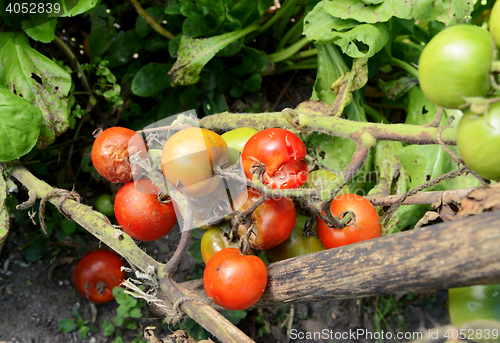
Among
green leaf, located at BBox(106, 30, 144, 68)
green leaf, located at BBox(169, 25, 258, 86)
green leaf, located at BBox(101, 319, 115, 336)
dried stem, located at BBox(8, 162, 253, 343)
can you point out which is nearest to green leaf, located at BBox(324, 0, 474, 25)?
green leaf, located at BBox(169, 25, 258, 86)

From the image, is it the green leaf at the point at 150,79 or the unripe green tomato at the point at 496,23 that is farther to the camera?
the green leaf at the point at 150,79

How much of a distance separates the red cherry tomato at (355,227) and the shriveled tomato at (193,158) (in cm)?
43

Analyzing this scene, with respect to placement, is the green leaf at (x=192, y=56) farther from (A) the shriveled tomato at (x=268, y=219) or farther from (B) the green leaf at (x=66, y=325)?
(B) the green leaf at (x=66, y=325)

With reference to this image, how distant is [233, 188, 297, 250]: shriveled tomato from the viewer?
3.48 feet

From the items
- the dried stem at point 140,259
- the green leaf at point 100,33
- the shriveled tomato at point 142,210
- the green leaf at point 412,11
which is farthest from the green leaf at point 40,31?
the green leaf at point 412,11

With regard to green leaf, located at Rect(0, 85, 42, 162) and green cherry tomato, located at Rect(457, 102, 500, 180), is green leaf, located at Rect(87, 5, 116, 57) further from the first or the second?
green cherry tomato, located at Rect(457, 102, 500, 180)

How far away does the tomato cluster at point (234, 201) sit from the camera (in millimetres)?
987

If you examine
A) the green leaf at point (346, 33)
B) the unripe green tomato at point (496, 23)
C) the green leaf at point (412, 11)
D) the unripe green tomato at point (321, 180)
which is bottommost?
the unripe green tomato at point (321, 180)

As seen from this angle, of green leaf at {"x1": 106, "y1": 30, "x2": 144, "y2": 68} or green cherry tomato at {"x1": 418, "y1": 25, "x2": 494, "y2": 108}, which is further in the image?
green leaf at {"x1": 106, "y1": 30, "x2": 144, "y2": 68}

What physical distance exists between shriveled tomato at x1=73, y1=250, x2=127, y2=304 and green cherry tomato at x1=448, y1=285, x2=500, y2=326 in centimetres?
143

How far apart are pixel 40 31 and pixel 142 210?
3.06ft

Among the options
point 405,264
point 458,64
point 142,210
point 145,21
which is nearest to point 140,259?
point 142,210

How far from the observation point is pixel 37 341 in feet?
5.29

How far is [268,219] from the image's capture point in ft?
3.47
